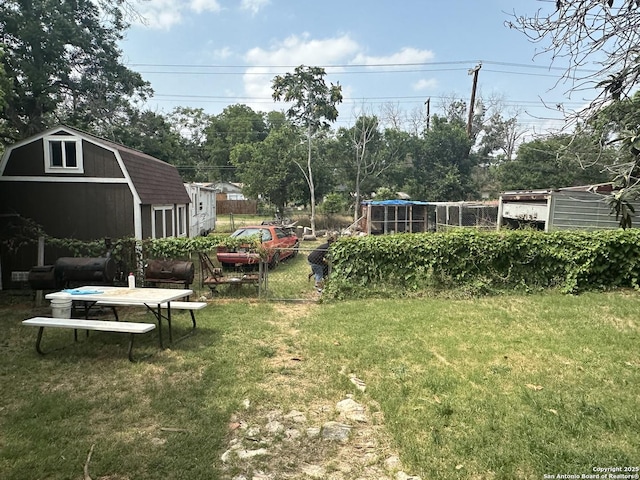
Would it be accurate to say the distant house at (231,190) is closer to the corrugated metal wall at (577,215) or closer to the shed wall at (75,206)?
the shed wall at (75,206)

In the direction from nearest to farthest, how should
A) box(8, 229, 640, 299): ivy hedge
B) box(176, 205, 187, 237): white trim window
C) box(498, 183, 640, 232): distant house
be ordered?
box(8, 229, 640, 299): ivy hedge < box(498, 183, 640, 232): distant house < box(176, 205, 187, 237): white trim window

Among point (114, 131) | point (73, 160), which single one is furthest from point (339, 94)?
point (73, 160)

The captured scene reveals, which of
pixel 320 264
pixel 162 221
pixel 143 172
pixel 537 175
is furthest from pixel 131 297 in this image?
pixel 537 175

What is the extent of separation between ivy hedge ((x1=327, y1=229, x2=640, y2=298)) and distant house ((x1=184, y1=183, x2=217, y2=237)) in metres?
12.4

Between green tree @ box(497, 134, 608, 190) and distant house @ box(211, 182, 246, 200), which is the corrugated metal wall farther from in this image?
distant house @ box(211, 182, 246, 200)

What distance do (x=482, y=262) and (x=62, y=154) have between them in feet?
36.0

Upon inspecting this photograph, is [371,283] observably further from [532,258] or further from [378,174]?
[378,174]

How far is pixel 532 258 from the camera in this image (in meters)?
8.84

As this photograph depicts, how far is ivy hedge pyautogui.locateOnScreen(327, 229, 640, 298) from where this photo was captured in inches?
344

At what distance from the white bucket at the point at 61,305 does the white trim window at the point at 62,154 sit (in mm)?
5964

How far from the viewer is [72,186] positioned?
34.8 feet

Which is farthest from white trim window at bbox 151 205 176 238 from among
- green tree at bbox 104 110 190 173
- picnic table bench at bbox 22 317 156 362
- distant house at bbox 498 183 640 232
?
distant house at bbox 498 183 640 232

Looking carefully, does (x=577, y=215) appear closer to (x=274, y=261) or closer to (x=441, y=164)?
(x=274, y=261)

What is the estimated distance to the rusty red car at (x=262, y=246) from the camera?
9.47m
